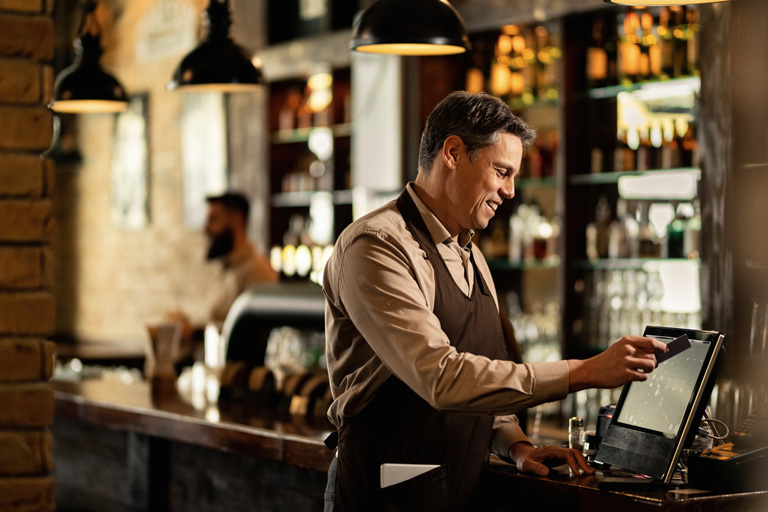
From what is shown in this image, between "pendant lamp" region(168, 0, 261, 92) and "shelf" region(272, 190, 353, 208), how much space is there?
107 inches

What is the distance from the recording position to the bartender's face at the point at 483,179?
218 cm

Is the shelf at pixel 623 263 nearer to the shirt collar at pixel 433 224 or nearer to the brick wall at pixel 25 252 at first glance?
the shirt collar at pixel 433 224

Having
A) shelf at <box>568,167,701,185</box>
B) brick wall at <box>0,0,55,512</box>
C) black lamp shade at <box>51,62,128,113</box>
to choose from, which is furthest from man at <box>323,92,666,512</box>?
shelf at <box>568,167,701,185</box>

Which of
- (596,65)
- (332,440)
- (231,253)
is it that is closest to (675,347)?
(332,440)

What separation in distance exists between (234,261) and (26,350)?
14.9 feet

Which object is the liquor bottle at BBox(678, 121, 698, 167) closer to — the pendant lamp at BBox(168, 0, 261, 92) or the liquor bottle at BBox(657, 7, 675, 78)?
the liquor bottle at BBox(657, 7, 675, 78)

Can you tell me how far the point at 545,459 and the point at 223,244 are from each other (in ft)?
13.2

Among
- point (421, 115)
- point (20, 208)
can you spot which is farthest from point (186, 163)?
point (20, 208)

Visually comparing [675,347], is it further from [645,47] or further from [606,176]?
[645,47]

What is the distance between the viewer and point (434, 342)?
1976mm

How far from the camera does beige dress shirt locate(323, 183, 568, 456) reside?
1939 mm

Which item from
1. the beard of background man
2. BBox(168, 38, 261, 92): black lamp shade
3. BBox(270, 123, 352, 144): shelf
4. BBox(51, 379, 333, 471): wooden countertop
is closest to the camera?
BBox(51, 379, 333, 471): wooden countertop

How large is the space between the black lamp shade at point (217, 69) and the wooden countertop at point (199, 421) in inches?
44.7

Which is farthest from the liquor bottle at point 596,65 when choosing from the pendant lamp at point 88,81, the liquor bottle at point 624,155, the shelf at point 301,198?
the pendant lamp at point 88,81
